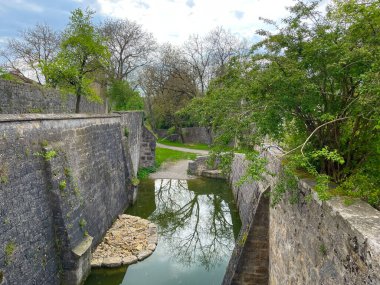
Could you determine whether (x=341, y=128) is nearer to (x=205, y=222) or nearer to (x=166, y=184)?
(x=205, y=222)

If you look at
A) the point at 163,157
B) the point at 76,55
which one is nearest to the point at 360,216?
the point at 76,55

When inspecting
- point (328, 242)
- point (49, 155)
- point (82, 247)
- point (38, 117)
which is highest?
point (38, 117)

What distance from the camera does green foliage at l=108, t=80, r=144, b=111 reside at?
21.5 meters

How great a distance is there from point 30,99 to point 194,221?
8.35 m

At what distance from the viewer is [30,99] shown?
28.8 ft

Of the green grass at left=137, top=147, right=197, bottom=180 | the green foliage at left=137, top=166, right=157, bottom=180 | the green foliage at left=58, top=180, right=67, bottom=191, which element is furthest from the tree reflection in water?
the green foliage at left=58, top=180, right=67, bottom=191

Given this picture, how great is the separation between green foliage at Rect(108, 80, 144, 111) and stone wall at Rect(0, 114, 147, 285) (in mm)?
11449

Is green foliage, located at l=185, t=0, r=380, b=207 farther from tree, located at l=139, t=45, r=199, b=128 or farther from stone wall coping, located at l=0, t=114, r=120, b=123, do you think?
tree, located at l=139, t=45, r=199, b=128

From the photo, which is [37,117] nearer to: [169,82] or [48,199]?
[48,199]

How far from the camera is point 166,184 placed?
62.7 feet

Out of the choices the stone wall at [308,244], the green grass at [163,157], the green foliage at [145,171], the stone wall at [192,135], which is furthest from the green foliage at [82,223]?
the stone wall at [192,135]

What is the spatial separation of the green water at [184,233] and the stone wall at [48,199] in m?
1.44

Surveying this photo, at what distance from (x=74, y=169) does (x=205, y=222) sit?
22.7 feet

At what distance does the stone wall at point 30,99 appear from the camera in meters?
7.68
